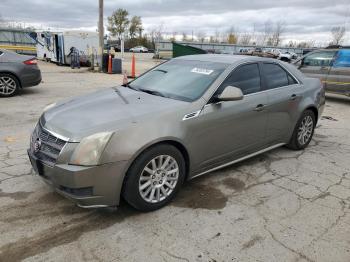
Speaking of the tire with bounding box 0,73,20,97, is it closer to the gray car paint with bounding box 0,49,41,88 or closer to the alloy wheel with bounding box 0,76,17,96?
the alloy wheel with bounding box 0,76,17,96

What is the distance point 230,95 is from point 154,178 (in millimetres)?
1303

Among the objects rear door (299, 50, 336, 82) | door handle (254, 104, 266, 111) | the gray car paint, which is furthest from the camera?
rear door (299, 50, 336, 82)

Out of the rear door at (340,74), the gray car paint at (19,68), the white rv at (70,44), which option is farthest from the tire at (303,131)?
the white rv at (70,44)

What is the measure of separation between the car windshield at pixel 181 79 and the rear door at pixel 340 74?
7115 mm

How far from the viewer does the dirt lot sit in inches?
109

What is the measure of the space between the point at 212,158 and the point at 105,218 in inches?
56.0

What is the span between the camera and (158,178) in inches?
131

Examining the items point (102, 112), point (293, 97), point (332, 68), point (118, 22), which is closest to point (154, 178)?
point (102, 112)

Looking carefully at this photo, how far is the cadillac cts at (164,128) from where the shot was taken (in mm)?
2934

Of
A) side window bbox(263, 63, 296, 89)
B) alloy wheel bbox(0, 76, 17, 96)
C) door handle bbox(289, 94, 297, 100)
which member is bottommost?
alloy wheel bbox(0, 76, 17, 96)

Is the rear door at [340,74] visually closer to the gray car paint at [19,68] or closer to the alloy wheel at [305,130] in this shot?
the alloy wheel at [305,130]

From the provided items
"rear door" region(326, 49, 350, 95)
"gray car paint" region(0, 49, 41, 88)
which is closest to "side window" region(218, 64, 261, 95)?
"rear door" region(326, 49, 350, 95)

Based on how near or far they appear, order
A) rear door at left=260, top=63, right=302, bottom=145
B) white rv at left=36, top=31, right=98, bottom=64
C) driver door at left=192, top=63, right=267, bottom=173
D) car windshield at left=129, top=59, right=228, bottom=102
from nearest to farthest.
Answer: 1. driver door at left=192, top=63, right=267, bottom=173
2. car windshield at left=129, top=59, right=228, bottom=102
3. rear door at left=260, top=63, right=302, bottom=145
4. white rv at left=36, top=31, right=98, bottom=64

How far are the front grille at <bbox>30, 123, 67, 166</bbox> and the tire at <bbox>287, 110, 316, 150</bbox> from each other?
12.2ft
